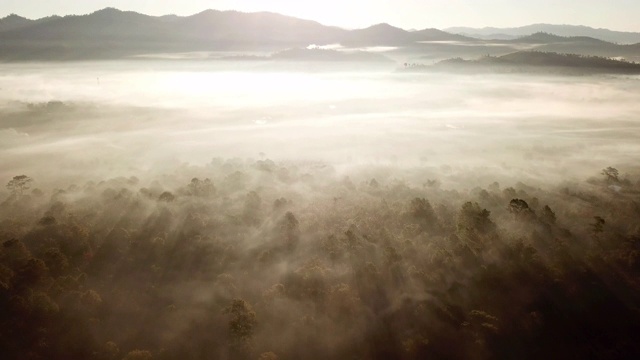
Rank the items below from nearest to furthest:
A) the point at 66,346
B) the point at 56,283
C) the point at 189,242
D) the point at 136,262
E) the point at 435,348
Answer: the point at 66,346 → the point at 435,348 → the point at 56,283 → the point at 136,262 → the point at 189,242

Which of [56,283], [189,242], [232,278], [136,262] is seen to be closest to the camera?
[56,283]

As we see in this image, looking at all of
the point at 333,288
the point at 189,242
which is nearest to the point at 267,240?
the point at 189,242

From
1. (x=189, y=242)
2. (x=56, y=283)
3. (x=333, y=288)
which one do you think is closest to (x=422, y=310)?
(x=333, y=288)

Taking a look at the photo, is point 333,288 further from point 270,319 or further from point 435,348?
point 435,348

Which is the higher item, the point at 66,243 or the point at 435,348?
the point at 66,243

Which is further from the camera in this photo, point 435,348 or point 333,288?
point 333,288

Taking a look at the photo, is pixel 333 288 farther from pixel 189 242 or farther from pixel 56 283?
pixel 56 283
